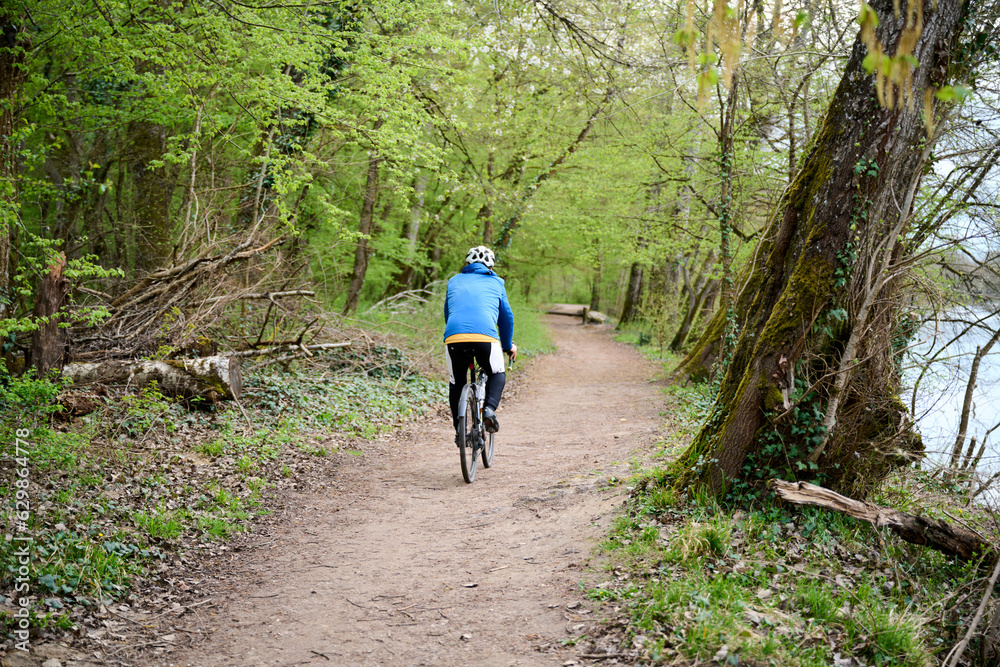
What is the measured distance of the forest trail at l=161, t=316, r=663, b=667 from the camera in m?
3.86

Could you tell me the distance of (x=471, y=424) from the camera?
23.0 feet

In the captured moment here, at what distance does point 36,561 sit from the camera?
13.6 feet

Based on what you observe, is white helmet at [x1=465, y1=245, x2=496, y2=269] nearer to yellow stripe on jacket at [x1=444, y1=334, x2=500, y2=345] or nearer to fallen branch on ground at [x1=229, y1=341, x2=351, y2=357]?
yellow stripe on jacket at [x1=444, y1=334, x2=500, y2=345]

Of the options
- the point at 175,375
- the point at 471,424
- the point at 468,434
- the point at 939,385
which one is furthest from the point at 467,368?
the point at 939,385

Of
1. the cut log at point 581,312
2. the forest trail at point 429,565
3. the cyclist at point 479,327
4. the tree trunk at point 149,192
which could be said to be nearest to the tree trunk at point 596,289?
the cut log at point 581,312

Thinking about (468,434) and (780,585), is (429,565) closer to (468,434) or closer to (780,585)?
(468,434)

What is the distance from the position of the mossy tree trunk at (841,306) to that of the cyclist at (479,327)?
236 centimetres

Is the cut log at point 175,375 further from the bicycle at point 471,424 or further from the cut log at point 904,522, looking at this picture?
the cut log at point 904,522

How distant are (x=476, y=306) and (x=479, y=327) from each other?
0.75 ft

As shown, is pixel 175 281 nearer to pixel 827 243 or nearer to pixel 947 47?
pixel 827 243

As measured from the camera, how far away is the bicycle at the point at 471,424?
6738 millimetres

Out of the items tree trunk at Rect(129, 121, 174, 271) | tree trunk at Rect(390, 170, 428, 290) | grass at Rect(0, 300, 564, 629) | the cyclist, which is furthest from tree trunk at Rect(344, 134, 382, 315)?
A: the cyclist

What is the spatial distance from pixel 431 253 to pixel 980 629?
23389 mm

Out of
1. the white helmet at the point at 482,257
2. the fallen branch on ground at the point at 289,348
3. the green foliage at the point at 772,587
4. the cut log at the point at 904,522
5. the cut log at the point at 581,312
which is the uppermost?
the white helmet at the point at 482,257
